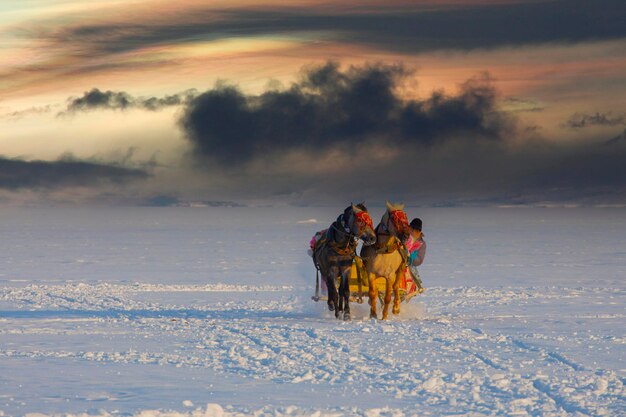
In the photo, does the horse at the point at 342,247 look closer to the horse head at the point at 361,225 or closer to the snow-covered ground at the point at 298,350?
the horse head at the point at 361,225

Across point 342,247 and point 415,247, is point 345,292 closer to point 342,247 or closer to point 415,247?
point 342,247

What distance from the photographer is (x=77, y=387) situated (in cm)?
999

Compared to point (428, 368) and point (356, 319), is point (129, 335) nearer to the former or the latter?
point (356, 319)

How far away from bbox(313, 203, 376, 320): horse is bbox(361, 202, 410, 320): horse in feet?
0.64

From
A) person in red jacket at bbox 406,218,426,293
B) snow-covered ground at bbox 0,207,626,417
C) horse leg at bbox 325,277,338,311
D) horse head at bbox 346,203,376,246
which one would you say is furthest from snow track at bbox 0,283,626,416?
horse head at bbox 346,203,376,246

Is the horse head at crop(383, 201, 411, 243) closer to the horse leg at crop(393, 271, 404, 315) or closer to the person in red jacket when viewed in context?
the horse leg at crop(393, 271, 404, 315)

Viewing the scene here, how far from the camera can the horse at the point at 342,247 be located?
48.2ft

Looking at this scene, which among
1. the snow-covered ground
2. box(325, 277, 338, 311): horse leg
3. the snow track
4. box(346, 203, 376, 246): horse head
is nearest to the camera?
the snow-covered ground

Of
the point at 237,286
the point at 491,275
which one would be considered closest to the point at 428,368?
the point at 237,286

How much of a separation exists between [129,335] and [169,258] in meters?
22.2

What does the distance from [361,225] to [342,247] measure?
0.56 meters

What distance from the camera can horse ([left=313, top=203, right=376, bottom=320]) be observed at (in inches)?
578

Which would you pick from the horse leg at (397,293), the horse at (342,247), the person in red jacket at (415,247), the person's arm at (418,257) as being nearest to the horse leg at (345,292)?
the horse at (342,247)

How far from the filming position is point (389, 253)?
15.0 meters
